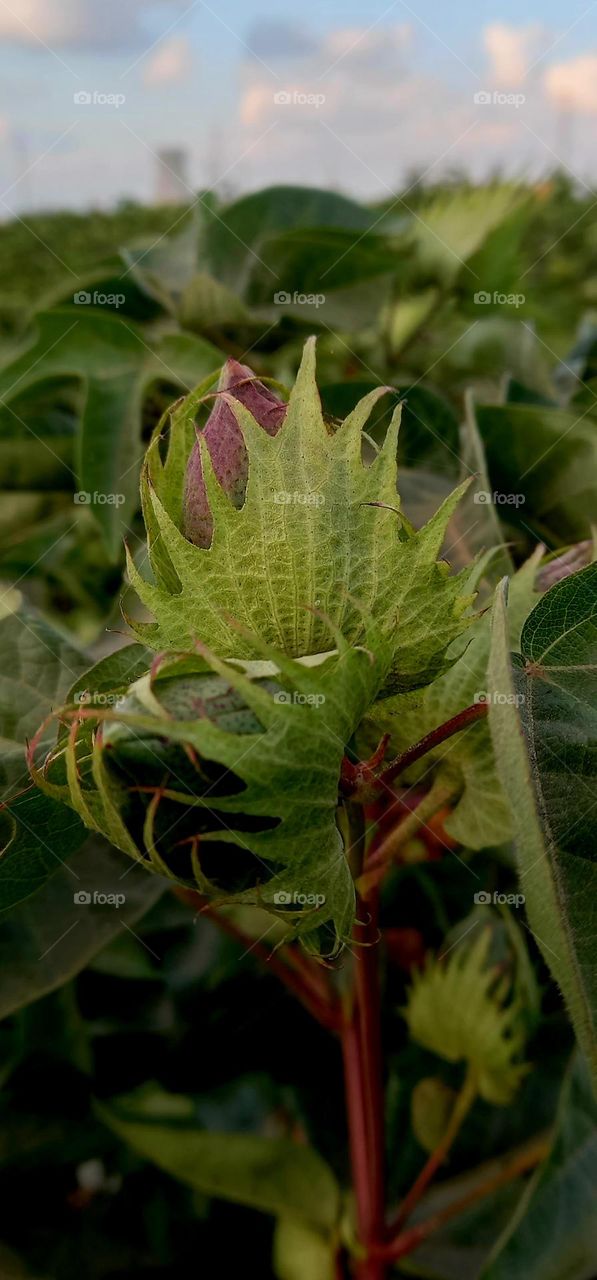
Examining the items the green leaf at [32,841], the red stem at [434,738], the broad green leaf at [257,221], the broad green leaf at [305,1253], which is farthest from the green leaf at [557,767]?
the broad green leaf at [257,221]

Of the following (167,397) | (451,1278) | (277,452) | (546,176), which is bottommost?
(451,1278)

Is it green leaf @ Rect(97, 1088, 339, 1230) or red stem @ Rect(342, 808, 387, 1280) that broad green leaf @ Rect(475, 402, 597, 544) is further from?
green leaf @ Rect(97, 1088, 339, 1230)

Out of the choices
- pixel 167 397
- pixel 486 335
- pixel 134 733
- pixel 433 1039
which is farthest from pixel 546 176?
pixel 134 733

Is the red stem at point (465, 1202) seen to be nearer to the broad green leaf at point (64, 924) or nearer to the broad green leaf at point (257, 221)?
the broad green leaf at point (64, 924)

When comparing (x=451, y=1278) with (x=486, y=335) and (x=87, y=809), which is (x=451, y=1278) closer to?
(x=87, y=809)

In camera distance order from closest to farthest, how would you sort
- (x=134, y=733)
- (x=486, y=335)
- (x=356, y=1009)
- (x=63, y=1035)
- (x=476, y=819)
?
(x=134, y=733) → (x=476, y=819) → (x=356, y=1009) → (x=63, y=1035) → (x=486, y=335)

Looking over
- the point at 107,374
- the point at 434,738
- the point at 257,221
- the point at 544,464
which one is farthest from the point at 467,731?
the point at 257,221
